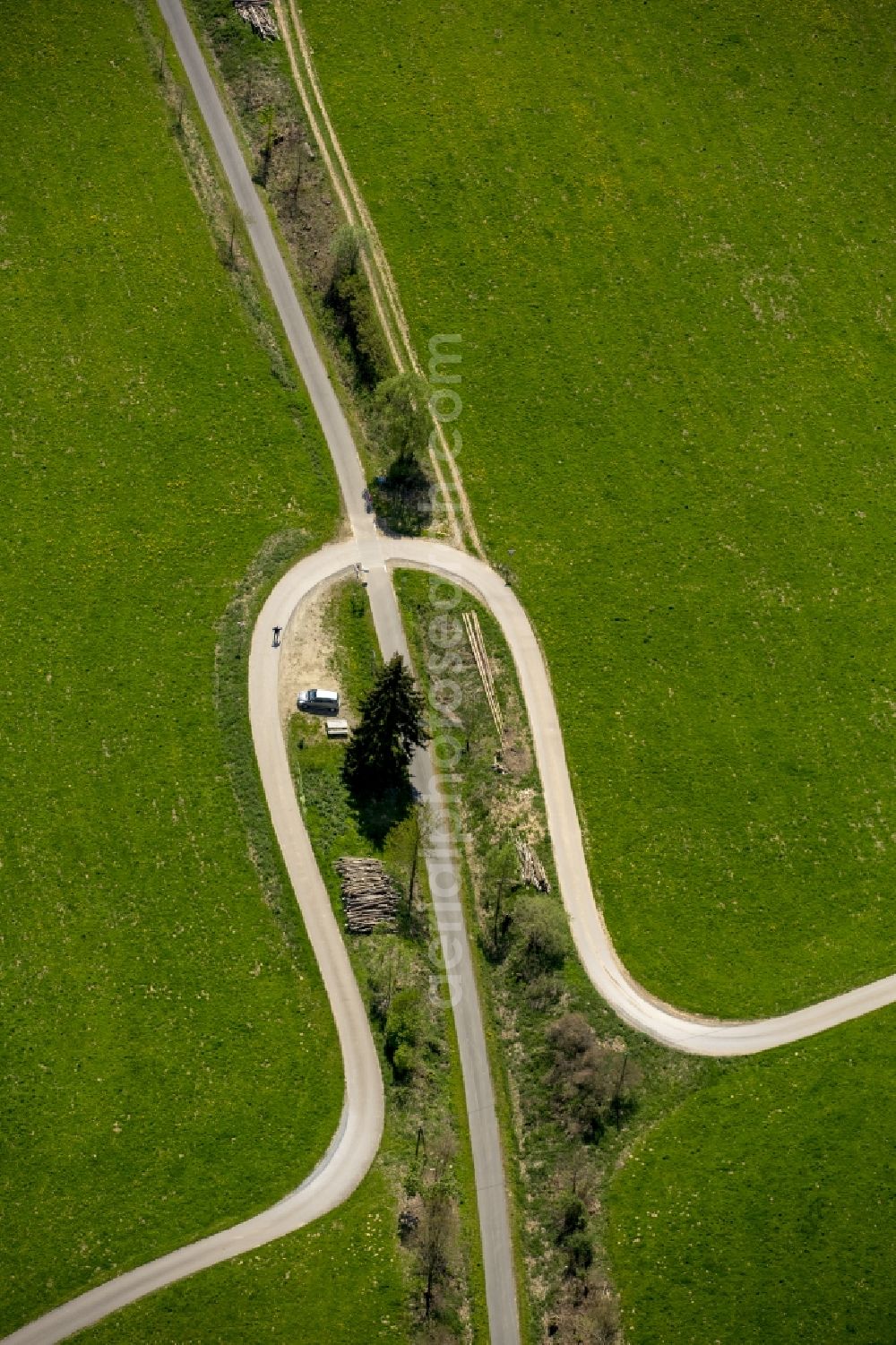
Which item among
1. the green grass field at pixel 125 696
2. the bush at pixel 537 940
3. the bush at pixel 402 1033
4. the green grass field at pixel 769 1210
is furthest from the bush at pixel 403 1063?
the green grass field at pixel 769 1210

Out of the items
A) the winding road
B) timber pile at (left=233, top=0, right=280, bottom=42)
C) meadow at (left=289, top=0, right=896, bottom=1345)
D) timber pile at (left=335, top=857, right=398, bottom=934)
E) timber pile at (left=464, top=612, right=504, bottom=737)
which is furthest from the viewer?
timber pile at (left=233, top=0, right=280, bottom=42)

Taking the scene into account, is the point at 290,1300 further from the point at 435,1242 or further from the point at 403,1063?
the point at 403,1063

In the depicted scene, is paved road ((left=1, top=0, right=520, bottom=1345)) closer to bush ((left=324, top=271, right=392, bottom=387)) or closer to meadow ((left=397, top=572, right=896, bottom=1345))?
meadow ((left=397, top=572, right=896, bottom=1345))

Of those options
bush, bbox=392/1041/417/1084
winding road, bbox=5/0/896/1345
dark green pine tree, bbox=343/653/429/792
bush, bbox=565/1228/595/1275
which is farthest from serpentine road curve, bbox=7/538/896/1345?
bush, bbox=565/1228/595/1275

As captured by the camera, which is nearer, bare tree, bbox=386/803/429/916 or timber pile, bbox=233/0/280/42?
bare tree, bbox=386/803/429/916

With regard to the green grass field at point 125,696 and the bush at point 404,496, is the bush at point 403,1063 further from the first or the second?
the bush at point 404,496

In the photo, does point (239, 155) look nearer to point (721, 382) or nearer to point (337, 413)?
point (337, 413)

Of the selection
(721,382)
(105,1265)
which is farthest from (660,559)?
(105,1265)
